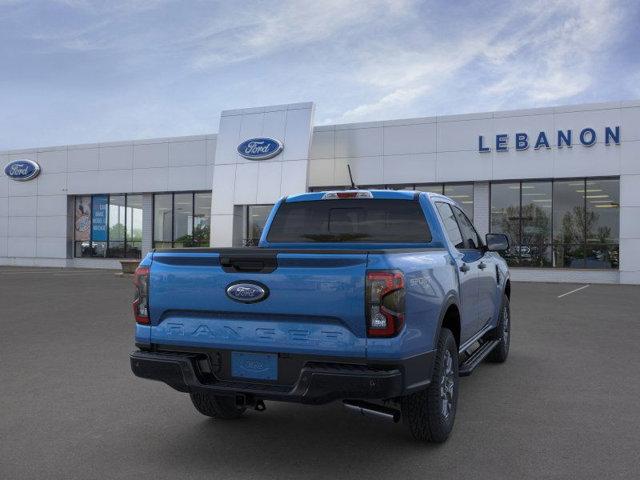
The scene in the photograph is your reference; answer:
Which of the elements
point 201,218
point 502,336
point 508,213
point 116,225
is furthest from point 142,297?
point 116,225

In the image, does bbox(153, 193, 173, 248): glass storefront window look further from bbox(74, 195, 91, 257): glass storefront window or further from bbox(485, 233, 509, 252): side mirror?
bbox(485, 233, 509, 252): side mirror

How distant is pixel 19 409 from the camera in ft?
17.3

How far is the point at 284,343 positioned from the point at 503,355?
4.40m

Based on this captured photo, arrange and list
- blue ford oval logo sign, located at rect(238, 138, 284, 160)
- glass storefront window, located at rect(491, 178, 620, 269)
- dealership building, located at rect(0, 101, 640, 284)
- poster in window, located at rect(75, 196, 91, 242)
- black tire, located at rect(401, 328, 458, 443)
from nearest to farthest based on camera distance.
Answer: black tire, located at rect(401, 328, 458, 443)
dealership building, located at rect(0, 101, 640, 284)
glass storefront window, located at rect(491, 178, 620, 269)
blue ford oval logo sign, located at rect(238, 138, 284, 160)
poster in window, located at rect(75, 196, 91, 242)

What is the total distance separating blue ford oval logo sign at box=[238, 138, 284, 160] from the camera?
993 inches

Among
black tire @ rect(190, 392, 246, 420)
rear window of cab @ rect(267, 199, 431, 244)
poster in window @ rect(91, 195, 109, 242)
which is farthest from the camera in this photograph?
poster in window @ rect(91, 195, 109, 242)

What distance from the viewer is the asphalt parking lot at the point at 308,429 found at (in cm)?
394

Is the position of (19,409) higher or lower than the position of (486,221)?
lower

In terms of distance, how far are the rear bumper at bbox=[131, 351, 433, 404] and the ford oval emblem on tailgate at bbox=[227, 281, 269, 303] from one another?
0.50m

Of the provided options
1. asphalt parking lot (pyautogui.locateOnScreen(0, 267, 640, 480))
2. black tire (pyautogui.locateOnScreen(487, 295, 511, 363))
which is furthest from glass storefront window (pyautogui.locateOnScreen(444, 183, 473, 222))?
black tire (pyautogui.locateOnScreen(487, 295, 511, 363))

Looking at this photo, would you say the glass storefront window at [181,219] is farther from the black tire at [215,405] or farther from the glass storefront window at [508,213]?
the black tire at [215,405]

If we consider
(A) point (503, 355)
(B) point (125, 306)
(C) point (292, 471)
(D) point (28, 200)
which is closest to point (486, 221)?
(B) point (125, 306)

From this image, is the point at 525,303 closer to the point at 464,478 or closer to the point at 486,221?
the point at 486,221

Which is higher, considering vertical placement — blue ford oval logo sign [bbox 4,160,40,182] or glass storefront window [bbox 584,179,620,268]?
blue ford oval logo sign [bbox 4,160,40,182]
